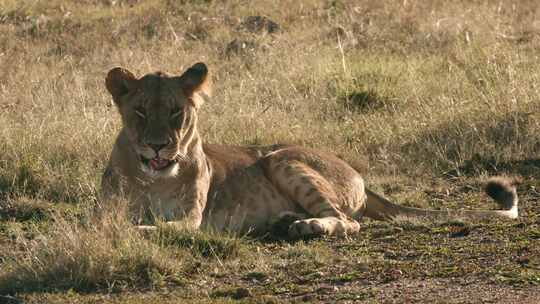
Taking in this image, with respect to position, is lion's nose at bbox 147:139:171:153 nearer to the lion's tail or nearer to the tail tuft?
the lion's tail

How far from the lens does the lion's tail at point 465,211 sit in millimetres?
7332

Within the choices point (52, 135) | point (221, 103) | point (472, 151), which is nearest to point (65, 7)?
point (221, 103)

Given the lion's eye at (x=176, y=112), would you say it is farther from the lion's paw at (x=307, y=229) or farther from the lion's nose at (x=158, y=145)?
the lion's paw at (x=307, y=229)

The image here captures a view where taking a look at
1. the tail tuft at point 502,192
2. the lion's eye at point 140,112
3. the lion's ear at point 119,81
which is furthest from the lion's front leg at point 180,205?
the tail tuft at point 502,192

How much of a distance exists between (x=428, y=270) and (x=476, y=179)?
9.36ft

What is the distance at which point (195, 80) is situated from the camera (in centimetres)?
708

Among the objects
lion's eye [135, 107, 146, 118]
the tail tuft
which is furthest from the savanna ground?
lion's eye [135, 107, 146, 118]

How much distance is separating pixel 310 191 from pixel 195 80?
1.07 m

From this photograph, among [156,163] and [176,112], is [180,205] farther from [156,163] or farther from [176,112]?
[176,112]

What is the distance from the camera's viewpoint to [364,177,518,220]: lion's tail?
289 inches

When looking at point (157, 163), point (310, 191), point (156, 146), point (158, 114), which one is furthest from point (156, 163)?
point (310, 191)

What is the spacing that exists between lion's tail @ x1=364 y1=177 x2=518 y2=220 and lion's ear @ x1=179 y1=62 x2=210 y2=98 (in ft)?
4.68

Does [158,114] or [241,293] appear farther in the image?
[158,114]

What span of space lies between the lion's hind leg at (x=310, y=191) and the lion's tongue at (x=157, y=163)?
912 mm
